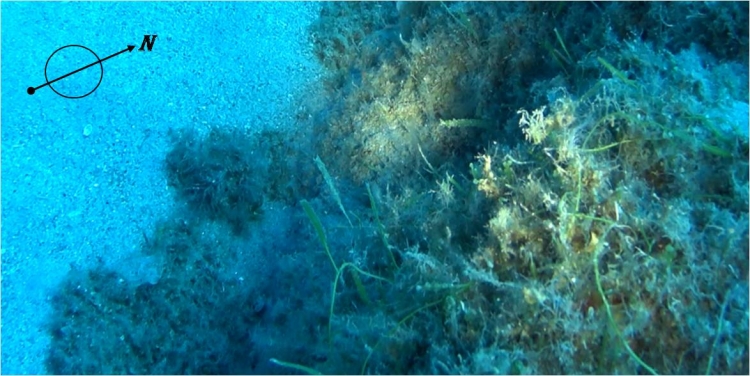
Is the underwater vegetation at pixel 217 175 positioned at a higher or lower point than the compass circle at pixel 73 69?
lower

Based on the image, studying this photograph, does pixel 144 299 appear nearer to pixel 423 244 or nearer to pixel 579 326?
pixel 423 244

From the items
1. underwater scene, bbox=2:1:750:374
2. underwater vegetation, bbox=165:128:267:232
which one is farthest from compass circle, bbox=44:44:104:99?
underwater vegetation, bbox=165:128:267:232

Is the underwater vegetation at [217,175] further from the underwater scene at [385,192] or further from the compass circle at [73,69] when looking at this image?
the compass circle at [73,69]

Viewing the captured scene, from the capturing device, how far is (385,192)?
10.6 ft

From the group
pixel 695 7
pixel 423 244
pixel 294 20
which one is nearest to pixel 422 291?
pixel 423 244

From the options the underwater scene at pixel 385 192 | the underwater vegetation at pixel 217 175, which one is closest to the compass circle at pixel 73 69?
the underwater scene at pixel 385 192

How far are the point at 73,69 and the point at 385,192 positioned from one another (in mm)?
2458

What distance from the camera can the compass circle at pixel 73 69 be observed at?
3.36 m

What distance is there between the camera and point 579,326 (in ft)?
6.56

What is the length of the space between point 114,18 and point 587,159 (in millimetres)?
3550

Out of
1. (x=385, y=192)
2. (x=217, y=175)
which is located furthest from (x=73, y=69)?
(x=385, y=192)

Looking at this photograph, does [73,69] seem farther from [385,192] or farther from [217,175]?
[385,192]

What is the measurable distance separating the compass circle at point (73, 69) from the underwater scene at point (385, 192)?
0.02 meters

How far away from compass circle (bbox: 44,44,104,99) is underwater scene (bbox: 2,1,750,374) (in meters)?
0.02
